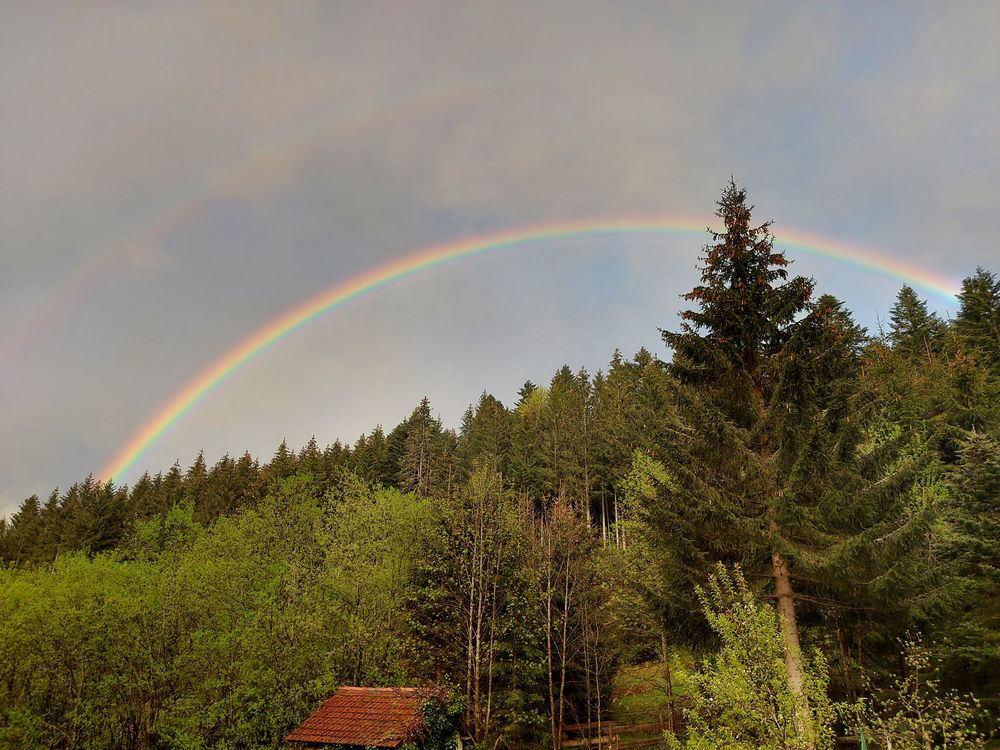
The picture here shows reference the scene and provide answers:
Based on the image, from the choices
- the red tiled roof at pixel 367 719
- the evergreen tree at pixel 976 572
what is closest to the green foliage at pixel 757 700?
the red tiled roof at pixel 367 719

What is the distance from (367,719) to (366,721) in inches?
3.2

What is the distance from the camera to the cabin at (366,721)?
1686cm

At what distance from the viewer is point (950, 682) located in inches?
809

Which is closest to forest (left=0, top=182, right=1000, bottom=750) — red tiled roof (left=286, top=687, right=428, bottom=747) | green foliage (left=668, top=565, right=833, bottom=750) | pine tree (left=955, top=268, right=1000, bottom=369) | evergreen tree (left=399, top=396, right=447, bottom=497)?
green foliage (left=668, top=565, right=833, bottom=750)

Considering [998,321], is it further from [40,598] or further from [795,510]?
[40,598]

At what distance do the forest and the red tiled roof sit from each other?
150 centimetres

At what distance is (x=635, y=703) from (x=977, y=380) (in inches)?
1056

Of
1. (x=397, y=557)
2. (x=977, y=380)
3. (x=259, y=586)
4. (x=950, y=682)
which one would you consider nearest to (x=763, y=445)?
(x=950, y=682)

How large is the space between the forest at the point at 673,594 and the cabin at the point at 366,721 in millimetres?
1535

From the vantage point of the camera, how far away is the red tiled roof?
16.9 metres

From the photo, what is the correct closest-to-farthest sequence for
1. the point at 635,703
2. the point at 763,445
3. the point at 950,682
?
the point at 763,445 < the point at 950,682 < the point at 635,703

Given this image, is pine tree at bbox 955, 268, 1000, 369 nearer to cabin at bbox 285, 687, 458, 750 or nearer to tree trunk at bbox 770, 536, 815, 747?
tree trunk at bbox 770, 536, 815, 747

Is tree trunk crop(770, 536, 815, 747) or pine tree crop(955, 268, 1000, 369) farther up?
pine tree crop(955, 268, 1000, 369)

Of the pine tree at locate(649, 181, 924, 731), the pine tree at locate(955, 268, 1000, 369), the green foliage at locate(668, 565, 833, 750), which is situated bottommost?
the green foliage at locate(668, 565, 833, 750)
